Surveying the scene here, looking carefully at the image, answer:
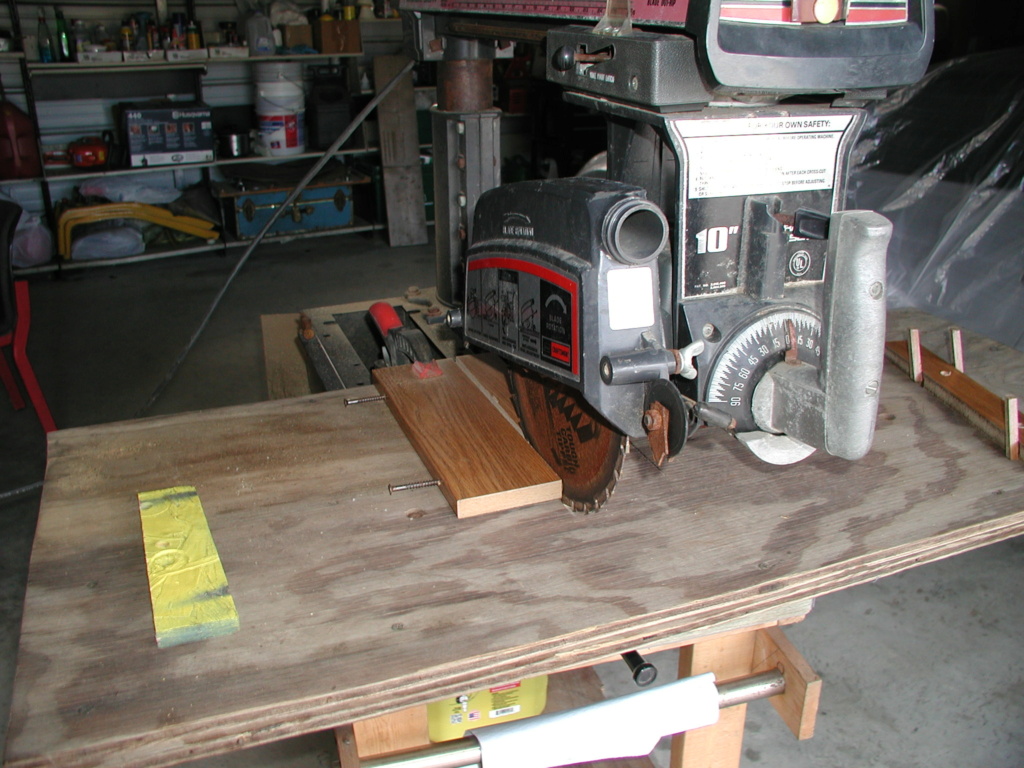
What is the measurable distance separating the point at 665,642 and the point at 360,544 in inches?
14.8

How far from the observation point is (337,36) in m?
4.95

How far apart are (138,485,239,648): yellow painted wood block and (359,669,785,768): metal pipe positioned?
283 millimetres

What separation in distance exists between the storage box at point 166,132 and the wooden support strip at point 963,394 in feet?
13.9

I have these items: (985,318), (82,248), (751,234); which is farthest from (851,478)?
(82,248)

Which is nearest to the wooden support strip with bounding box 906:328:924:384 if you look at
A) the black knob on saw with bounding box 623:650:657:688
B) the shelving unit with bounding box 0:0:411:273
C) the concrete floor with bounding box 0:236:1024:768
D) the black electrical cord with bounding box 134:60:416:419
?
the black knob on saw with bounding box 623:650:657:688

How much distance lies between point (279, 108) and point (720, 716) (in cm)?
458

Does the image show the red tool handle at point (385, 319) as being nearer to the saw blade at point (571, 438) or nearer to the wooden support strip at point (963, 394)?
the saw blade at point (571, 438)

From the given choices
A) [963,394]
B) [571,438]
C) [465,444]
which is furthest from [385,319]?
[963,394]

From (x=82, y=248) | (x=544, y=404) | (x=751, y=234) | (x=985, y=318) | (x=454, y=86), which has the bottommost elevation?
(x=82, y=248)

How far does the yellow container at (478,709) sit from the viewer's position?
1318 millimetres

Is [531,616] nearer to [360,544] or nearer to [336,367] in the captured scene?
[360,544]

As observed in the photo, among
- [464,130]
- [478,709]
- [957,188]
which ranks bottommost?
[478,709]

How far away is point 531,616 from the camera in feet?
3.00

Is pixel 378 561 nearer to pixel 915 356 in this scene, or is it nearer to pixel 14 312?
pixel 915 356
